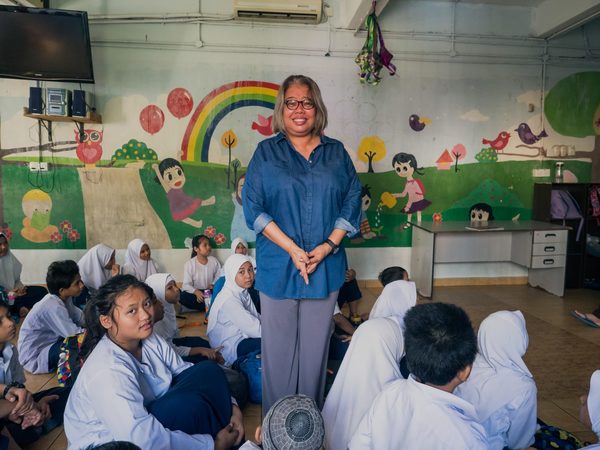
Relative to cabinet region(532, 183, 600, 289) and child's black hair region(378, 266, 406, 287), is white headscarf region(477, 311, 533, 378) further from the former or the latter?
cabinet region(532, 183, 600, 289)

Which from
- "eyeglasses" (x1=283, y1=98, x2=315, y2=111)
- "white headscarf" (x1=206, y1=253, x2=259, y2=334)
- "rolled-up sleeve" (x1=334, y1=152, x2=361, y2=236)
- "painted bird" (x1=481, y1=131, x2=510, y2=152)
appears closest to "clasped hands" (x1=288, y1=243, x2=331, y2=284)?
"rolled-up sleeve" (x1=334, y1=152, x2=361, y2=236)

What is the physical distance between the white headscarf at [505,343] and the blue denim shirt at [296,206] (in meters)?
0.75

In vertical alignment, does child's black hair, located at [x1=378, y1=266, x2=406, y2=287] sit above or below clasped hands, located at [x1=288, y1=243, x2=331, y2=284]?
below

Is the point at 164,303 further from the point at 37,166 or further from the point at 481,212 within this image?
the point at 481,212

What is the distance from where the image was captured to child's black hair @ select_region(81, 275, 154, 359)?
172 centimetres

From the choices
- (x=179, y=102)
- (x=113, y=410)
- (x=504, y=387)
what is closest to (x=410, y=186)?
(x=179, y=102)

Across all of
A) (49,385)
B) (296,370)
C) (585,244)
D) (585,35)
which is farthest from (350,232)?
(585,35)

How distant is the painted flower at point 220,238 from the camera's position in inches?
191

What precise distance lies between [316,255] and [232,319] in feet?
4.45

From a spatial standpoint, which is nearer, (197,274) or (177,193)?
(197,274)

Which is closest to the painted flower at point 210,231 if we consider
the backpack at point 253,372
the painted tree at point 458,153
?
the backpack at point 253,372

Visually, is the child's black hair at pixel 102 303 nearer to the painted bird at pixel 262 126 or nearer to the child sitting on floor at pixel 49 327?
the child sitting on floor at pixel 49 327

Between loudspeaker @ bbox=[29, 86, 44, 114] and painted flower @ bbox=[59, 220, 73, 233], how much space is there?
1164 millimetres

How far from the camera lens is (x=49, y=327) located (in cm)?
277
